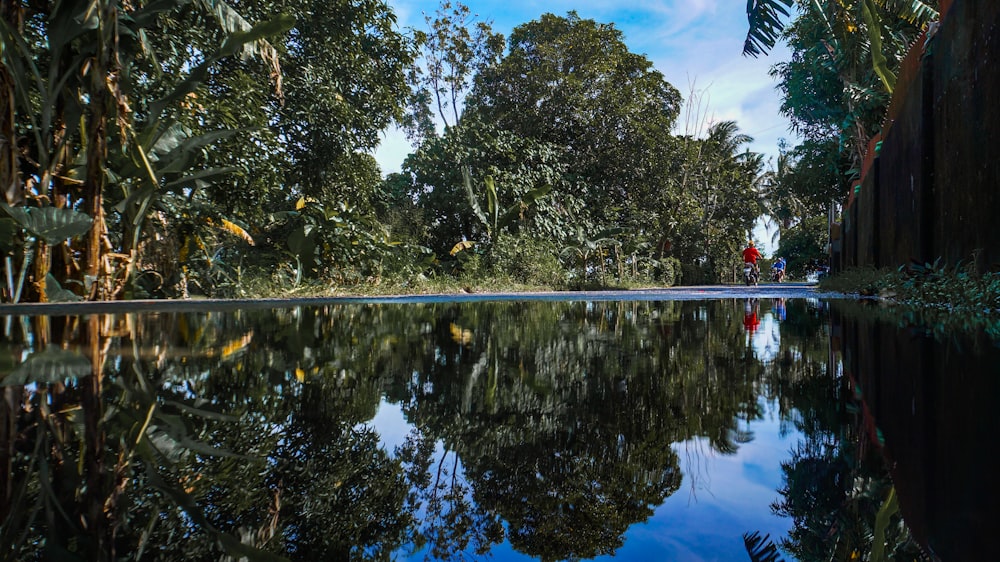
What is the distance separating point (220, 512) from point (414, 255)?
11913 mm

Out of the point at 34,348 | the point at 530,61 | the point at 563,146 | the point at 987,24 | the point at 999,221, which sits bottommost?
the point at 34,348

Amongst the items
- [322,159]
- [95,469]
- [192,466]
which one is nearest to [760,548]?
[192,466]

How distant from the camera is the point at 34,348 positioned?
109 inches

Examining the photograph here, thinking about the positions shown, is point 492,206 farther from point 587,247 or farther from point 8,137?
point 8,137

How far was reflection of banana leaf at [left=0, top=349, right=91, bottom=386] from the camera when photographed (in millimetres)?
1952

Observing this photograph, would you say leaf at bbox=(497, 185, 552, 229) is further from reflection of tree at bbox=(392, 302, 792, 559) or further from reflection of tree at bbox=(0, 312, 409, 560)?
reflection of tree at bbox=(0, 312, 409, 560)

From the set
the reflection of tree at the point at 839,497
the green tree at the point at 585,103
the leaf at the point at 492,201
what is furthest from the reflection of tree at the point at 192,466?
→ the green tree at the point at 585,103

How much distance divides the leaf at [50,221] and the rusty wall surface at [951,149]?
7.58 meters

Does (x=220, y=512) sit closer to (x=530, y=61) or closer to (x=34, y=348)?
(x=34, y=348)

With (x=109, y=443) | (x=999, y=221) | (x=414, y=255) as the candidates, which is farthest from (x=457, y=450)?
(x=414, y=255)

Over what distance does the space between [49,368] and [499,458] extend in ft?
6.09

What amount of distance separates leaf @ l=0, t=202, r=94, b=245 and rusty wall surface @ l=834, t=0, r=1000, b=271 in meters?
7.58

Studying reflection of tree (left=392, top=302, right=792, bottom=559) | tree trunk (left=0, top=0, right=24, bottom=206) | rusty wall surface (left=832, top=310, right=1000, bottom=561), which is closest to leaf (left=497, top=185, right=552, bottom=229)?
tree trunk (left=0, top=0, right=24, bottom=206)

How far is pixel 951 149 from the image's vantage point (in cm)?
513
